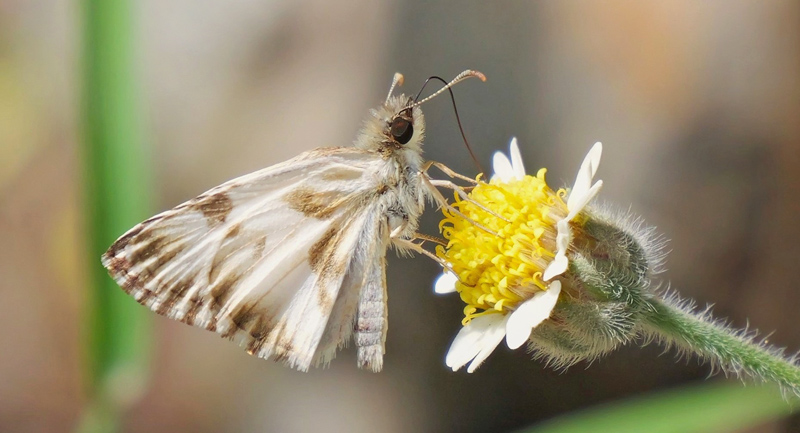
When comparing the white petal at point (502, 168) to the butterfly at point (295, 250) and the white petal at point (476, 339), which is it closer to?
the butterfly at point (295, 250)

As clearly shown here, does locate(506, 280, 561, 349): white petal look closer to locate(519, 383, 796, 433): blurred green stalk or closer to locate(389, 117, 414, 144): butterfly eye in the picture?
locate(389, 117, 414, 144): butterfly eye

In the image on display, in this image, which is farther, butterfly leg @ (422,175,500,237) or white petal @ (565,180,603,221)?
butterfly leg @ (422,175,500,237)

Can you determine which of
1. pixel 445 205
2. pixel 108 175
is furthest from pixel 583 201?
pixel 108 175

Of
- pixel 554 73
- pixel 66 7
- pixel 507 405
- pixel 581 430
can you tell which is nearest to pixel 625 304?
pixel 581 430

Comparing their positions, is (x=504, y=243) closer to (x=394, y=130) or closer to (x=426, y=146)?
(x=394, y=130)

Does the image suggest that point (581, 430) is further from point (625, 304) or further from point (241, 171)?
point (241, 171)

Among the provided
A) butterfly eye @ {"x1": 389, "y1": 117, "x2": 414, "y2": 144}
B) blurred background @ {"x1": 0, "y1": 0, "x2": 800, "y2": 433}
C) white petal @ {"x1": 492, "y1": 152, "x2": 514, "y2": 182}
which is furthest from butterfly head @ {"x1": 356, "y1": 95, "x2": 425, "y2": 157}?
blurred background @ {"x1": 0, "y1": 0, "x2": 800, "y2": 433}

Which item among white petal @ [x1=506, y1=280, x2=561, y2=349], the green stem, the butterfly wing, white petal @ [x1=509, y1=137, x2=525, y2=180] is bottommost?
the butterfly wing
